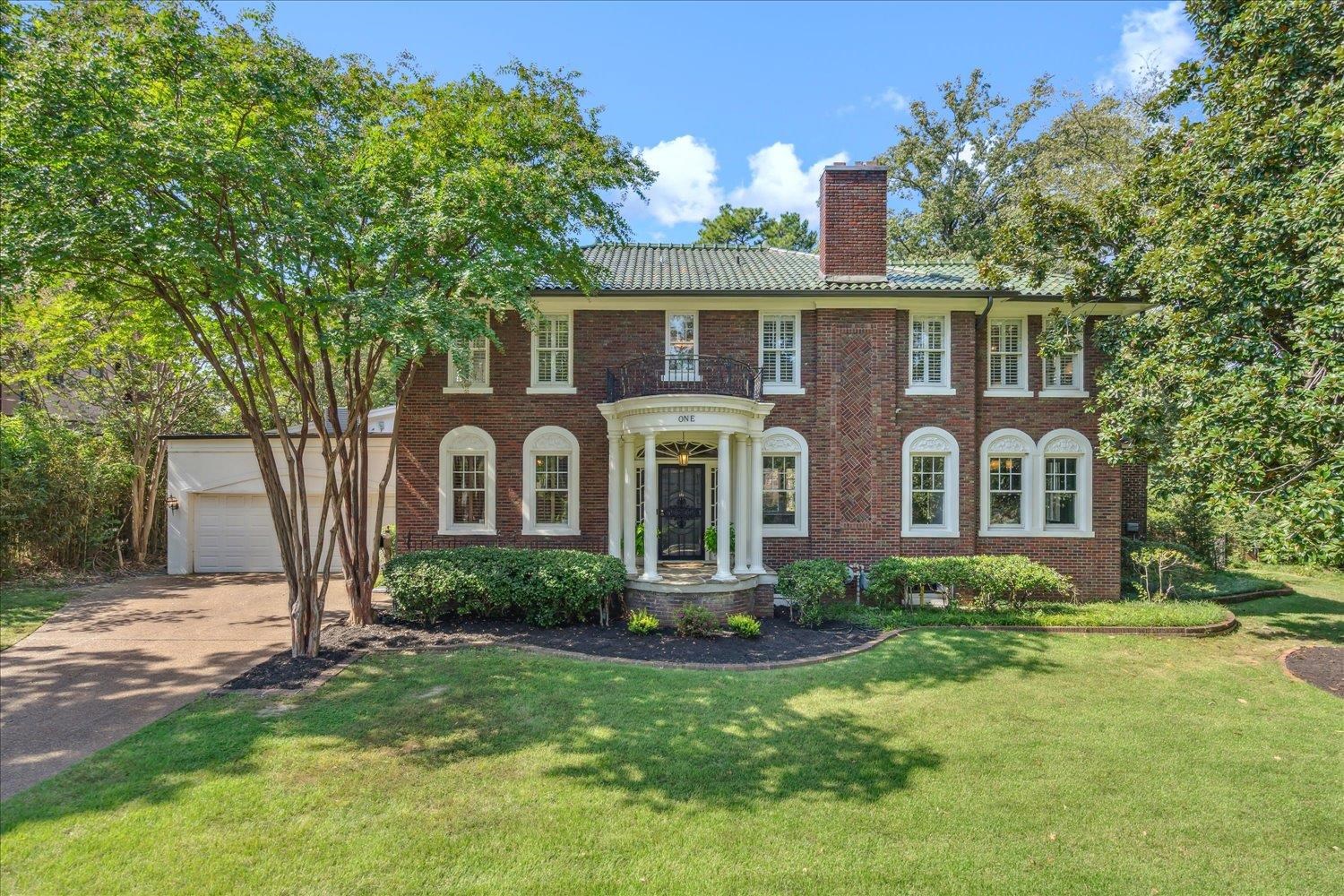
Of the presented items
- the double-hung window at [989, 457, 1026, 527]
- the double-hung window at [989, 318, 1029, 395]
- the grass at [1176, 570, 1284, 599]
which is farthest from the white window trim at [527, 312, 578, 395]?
the grass at [1176, 570, 1284, 599]

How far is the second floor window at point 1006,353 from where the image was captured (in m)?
13.0

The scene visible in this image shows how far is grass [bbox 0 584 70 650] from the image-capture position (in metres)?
9.56

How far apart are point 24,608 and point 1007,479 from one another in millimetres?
19208

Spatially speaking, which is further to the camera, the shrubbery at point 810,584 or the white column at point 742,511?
the white column at point 742,511

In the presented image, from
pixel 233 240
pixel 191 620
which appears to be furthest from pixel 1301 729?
pixel 191 620

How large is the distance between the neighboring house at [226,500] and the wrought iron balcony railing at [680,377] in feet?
21.9

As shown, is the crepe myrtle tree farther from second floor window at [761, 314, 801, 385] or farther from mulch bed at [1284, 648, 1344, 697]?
mulch bed at [1284, 648, 1344, 697]

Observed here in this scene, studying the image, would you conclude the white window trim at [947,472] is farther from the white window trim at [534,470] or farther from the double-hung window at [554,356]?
the double-hung window at [554,356]

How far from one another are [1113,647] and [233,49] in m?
15.2

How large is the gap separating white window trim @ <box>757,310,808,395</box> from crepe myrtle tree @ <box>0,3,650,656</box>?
395 centimetres

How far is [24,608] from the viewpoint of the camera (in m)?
11.0

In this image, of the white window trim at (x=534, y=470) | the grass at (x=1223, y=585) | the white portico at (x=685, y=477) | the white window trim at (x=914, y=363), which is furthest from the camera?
the grass at (x=1223, y=585)

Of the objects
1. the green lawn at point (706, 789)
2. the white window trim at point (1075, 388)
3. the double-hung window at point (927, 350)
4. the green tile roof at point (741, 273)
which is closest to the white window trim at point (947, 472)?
the double-hung window at point (927, 350)

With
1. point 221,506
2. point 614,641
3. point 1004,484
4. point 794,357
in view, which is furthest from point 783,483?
point 221,506
